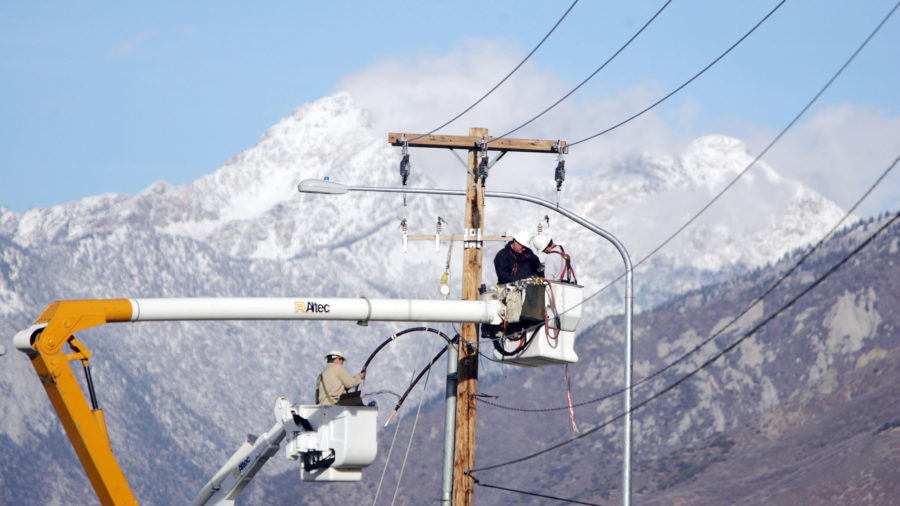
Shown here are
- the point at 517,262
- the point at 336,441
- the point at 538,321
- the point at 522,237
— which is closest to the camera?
the point at 336,441

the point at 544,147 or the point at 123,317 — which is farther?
the point at 544,147

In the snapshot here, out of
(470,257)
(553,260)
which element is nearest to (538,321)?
(553,260)

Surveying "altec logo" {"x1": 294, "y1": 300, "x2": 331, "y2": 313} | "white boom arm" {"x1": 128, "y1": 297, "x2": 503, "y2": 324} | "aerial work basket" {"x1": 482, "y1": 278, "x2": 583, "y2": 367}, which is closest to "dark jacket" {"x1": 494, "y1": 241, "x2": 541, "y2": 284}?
"aerial work basket" {"x1": 482, "y1": 278, "x2": 583, "y2": 367}

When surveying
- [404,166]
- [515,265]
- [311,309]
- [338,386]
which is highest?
[404,166]

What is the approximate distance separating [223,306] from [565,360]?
742 cm

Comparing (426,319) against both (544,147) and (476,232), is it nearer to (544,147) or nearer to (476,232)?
(476,232)

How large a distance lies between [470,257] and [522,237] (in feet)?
4.20

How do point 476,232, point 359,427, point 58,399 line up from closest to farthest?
point 58,399 < point 359,427 < point 476,232

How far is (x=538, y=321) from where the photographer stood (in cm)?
2767

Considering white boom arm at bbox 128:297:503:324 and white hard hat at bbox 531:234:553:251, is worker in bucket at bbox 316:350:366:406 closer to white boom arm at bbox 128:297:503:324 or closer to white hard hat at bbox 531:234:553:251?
white boom arm at bbox 128:297:503:324

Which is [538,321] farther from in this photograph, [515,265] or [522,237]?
[522,237]

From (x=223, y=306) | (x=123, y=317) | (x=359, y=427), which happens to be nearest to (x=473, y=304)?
(x=359, y=427)

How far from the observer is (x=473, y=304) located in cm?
2736

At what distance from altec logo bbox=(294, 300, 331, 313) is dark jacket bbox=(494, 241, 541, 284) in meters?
4.51
